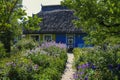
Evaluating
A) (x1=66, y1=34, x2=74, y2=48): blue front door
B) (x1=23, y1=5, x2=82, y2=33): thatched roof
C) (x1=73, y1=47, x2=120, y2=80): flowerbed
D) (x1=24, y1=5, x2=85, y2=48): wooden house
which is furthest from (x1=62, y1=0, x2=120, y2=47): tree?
(x1=66, y1=34, x2=74, y2=48): blue front door

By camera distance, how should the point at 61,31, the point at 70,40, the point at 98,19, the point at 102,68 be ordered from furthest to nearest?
the point at 70,40 < the point at 61,31 < the point at 102,68 < the point at 98,19

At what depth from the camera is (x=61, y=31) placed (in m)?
38.8

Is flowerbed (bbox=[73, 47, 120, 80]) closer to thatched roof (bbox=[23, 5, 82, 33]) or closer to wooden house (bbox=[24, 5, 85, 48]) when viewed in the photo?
wooden house (bbox=[24, 5, 85, 48])

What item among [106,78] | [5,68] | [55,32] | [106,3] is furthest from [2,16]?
[55,32]

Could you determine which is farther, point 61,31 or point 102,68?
point 61,31

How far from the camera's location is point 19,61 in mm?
12742

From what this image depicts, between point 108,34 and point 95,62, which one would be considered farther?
point 95,62

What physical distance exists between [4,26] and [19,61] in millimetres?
7487

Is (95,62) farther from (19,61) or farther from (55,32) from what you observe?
(55,32)

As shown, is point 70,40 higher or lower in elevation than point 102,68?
lower

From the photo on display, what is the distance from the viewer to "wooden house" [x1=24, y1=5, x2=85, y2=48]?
38.2 metres

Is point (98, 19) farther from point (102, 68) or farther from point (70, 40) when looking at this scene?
point (70, 40)

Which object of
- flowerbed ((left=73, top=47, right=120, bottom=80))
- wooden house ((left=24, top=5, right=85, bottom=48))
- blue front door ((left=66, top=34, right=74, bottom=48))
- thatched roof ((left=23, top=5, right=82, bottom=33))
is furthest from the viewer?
blue front door ((left=66, top=34, right=74, bottom=48))

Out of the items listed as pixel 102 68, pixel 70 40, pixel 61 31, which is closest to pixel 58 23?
pixel 61 31
